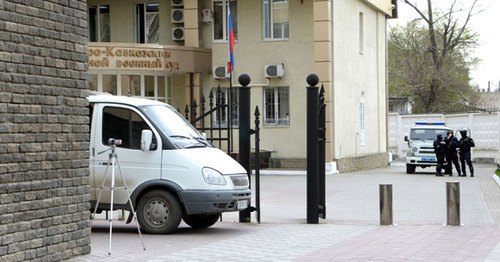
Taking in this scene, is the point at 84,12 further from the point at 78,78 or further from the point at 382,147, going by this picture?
the point at 382,147

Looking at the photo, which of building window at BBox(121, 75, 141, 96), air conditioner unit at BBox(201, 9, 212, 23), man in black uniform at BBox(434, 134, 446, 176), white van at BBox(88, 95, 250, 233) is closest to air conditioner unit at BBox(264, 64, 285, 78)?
air conditioner unit at BBox(201, 9, 212, 23)

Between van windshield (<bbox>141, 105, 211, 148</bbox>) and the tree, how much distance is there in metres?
48.3

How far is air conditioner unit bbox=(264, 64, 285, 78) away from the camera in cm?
3161

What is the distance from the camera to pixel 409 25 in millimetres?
73688

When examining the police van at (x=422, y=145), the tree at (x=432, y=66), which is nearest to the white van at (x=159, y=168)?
the police van at (x=422, y=145)

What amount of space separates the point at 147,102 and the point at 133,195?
160 cm

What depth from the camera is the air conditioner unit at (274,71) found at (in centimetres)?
3161

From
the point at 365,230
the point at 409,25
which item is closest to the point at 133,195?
the point at 365,230

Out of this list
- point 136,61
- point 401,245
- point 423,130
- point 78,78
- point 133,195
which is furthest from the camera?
point 423,130

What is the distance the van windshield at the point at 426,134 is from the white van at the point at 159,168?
21277 mm

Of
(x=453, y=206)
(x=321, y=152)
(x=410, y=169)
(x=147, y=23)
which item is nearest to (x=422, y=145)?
(x=410, y=169)

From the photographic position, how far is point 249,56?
106ft

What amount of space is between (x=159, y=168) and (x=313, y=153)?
3223 mm

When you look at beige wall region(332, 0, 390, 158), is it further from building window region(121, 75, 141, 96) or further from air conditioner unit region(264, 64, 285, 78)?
building window region(121, 75, 141, 96)
